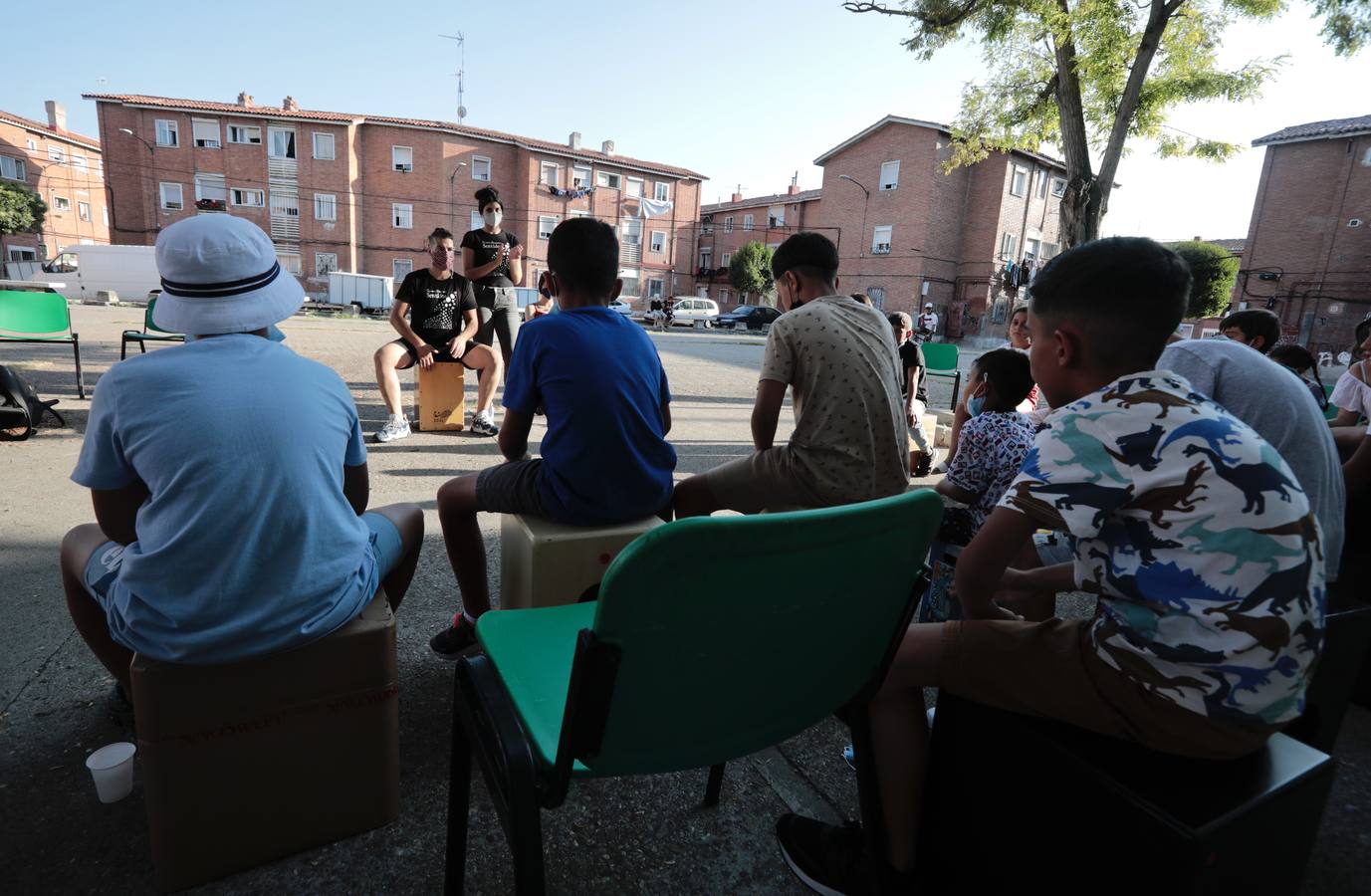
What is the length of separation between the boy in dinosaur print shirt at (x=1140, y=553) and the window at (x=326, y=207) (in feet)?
131

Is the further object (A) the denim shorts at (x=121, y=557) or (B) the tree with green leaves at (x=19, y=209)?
(B) the tree with green leaves at (x=19, y=209)

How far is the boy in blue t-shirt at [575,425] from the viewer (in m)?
2.31

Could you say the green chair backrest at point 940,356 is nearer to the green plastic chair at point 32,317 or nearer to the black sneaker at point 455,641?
the black sneaker at point 455,641

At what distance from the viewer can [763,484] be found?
283cm

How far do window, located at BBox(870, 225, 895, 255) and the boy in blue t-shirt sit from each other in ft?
111

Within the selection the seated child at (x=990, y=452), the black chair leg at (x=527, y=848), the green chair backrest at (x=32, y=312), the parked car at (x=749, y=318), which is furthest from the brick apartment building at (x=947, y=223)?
the black chair leg at (x=527, y=848)

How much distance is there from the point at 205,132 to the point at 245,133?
1.79 meters

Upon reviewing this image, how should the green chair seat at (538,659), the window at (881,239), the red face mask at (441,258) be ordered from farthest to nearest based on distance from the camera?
the window at (881,239), the red face mask at (441,258), the green chair seat at (538,659)

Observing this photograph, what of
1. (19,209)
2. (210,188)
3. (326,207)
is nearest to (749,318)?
(326,207)

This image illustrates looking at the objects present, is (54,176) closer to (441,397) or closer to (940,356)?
(441,397)

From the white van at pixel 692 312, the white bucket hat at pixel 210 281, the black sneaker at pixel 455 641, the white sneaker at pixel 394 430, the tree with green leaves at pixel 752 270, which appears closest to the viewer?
the white bucket hat at pixel 210 281

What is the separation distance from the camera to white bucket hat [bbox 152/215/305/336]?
1541 mm

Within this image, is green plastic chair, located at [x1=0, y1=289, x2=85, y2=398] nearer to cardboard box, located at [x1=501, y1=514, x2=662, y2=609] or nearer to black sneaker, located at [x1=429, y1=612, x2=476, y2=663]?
black sneaker, located at [x1=429, y1=612, x2=476, y2=663]

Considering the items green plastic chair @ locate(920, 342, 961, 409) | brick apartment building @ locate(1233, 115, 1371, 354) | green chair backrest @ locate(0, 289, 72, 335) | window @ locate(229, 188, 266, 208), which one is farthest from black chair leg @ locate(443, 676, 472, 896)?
window @ locate(229, 188, 266, 208)
